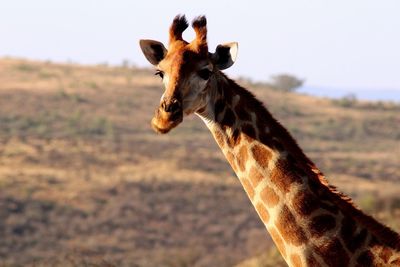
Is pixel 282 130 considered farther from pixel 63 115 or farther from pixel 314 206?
pixel 63 115

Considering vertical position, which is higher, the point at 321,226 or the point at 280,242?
the point at 321,226

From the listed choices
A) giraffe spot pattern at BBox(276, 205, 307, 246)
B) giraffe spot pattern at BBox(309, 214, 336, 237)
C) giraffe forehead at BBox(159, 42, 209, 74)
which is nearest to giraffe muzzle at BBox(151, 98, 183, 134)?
giraffe forehead at BBox(159, 42, 209, 74)

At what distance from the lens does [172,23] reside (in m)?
9.41

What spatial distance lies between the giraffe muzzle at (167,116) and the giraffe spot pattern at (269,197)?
0.94 meters

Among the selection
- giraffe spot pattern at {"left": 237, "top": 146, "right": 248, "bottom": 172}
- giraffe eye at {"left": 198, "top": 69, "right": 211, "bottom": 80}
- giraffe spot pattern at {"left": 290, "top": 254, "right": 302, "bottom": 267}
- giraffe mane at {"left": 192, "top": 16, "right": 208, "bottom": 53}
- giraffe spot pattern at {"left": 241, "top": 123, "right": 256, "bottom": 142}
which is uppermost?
giraffe mane at {"left": 192, "top": 16, "right": 208, "bottom": 53}

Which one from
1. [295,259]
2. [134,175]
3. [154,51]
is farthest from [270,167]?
[134,175]

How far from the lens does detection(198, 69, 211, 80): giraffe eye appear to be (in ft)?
29.2

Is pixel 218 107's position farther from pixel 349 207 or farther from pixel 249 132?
pixel 349 207

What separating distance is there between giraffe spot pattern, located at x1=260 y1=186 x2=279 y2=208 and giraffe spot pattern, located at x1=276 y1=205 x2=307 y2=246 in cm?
10

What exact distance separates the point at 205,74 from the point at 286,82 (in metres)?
A: 86.0

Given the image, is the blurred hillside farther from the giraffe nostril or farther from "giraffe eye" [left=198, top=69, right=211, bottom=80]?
the giraffe nostril

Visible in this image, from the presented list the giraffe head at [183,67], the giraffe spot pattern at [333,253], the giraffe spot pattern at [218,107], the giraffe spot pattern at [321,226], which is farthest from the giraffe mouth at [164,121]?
the giraffe spot pattern at [333,253]

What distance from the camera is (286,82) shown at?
94438 mm

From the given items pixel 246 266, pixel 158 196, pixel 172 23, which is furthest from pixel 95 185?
pixel 172 23
